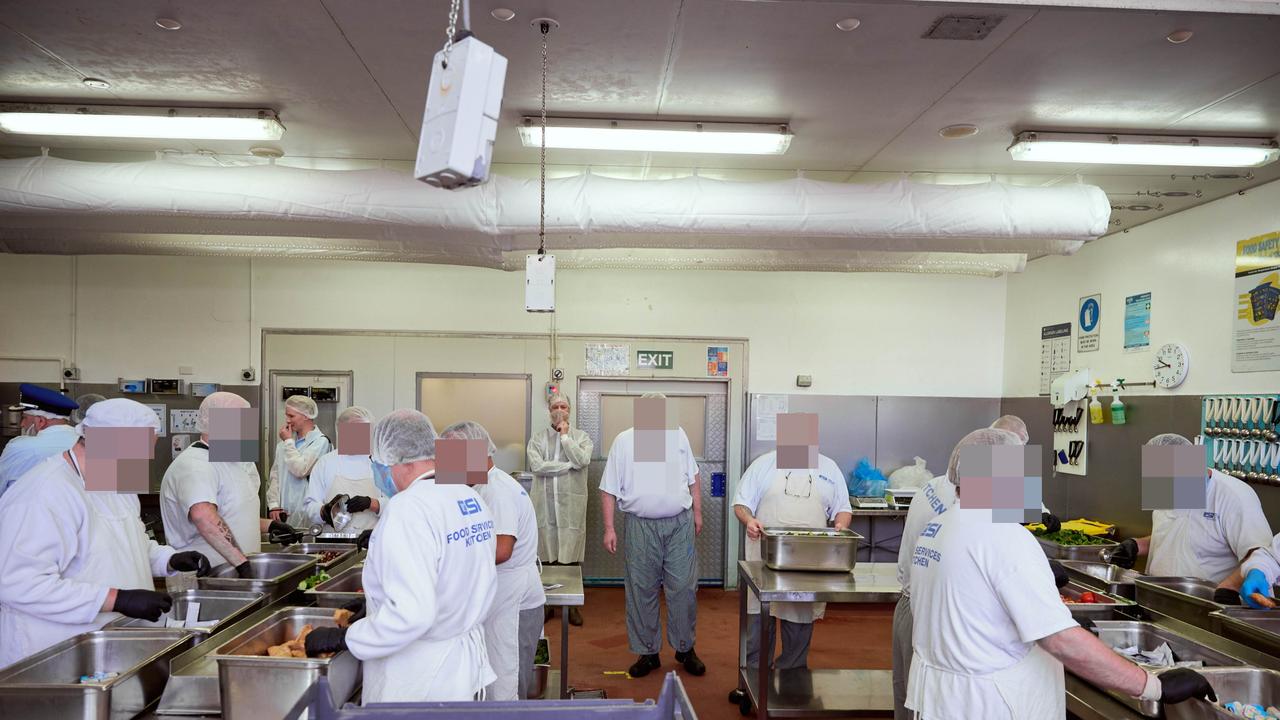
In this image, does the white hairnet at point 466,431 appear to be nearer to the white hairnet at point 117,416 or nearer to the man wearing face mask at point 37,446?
the white hairnet at point 117,416

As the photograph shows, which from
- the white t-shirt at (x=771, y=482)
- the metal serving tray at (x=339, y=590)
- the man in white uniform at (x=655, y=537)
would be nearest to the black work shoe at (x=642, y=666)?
the man in white uniform at (x=655, y=537)

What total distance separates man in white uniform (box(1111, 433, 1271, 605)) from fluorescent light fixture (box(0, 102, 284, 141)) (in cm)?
490

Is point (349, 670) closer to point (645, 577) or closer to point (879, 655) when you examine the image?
point (645, 577)

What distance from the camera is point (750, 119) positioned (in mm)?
4219

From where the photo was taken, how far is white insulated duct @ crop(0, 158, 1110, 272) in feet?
13.8

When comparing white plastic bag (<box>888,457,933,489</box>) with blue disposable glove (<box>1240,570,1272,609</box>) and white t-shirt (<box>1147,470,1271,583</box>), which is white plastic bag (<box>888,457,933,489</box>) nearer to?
white t-shirt (<box>1147,470,1271,583</box>)

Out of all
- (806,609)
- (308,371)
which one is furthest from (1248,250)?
(308,371)

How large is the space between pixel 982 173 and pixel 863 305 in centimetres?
185

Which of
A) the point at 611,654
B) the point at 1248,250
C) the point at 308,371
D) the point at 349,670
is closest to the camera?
the point at 349,670

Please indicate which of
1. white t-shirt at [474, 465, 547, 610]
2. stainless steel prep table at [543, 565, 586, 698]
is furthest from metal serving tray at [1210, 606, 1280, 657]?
white t-shirt at [474, 465, 547, 610]

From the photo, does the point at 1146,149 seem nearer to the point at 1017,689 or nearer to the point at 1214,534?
the point at 1214,534

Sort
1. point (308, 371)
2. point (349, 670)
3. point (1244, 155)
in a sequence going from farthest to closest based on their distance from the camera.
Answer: point (308, 371), point (1244, 155), point (349, 670)

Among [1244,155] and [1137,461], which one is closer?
[1244,155]

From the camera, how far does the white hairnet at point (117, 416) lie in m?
2.62
